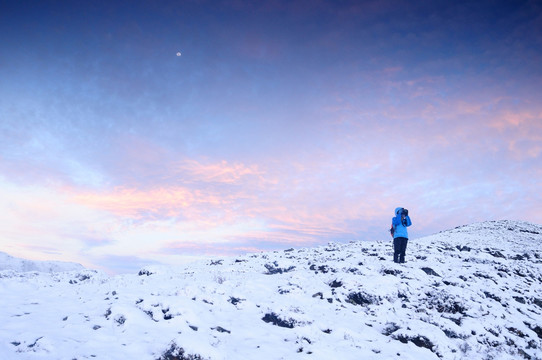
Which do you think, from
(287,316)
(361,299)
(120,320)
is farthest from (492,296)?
(120,320)

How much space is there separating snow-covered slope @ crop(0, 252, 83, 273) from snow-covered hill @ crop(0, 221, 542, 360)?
12651 mm

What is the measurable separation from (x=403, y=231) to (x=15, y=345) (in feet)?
50.2

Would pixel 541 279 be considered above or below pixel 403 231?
below

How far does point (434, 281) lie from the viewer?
538 inches

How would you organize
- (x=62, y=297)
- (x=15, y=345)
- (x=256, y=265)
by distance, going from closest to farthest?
1. (x=15, y=345)
2. (x=62, y=297)
3. (x=256, y=265)

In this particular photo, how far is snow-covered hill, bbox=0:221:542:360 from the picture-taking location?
23.5 ft

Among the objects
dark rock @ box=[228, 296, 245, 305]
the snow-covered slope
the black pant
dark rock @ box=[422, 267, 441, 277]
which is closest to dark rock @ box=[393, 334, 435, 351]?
dark rock @ box=[228, 296, 245, 305]

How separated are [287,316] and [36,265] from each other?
2632 cm

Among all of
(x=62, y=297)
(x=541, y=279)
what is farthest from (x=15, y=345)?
(x=541, y=279)

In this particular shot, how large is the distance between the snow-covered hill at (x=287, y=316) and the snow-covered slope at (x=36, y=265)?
12651 mm

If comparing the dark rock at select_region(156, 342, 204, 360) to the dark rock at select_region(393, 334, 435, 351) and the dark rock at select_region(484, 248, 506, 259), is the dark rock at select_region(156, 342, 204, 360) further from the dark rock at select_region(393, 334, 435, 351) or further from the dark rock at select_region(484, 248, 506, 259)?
the dark rock at select_region(484, 248, 506, 259)

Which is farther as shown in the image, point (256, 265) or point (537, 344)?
point (256, 265)

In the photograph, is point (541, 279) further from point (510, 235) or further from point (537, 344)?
point (510, 235)

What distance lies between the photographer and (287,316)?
31.0 ft
